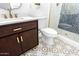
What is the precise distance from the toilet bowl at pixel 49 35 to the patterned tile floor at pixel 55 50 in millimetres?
71

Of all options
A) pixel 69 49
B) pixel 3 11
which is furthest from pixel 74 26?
pixel 3 11

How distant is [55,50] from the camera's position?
1.77 metres

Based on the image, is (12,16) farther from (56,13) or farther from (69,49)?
(69,49)

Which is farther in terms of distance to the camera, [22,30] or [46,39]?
[46,39]

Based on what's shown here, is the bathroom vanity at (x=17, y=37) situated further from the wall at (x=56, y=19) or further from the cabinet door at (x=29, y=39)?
the wall at (x=56, y=19)

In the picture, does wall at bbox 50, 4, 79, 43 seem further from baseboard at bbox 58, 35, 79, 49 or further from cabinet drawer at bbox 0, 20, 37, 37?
cabinet drawer at bbox 0, 20, 37, 37

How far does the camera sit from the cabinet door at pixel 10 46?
140 cm

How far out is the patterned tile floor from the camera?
5.52ft


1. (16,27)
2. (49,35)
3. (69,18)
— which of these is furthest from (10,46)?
(69,18)

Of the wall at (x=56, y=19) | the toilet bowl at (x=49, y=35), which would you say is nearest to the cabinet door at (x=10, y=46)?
the toilet bowl at (x=49, y=35)

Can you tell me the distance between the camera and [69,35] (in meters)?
1.85

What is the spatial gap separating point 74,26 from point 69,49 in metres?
0.42

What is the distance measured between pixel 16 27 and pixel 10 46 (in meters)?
0.30

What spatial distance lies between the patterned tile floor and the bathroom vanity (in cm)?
10
